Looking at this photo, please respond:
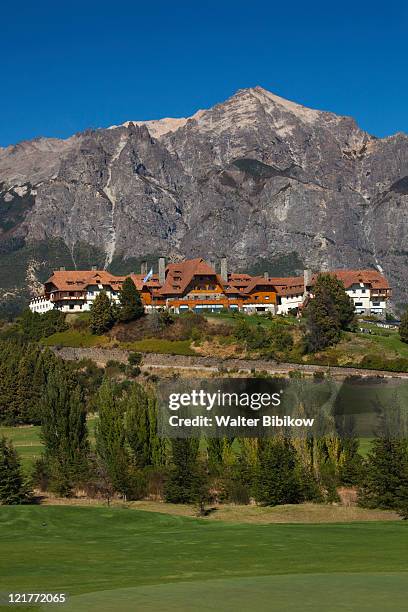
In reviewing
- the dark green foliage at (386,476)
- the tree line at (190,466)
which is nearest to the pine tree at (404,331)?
the tree line at (190,466)

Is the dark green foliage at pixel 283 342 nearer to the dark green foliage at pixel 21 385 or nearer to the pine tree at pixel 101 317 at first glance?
the pine tree at pixel 101 317

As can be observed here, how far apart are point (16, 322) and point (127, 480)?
9173 cm

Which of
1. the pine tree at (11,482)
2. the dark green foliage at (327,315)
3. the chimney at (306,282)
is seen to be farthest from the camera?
the chimney at (306,282)

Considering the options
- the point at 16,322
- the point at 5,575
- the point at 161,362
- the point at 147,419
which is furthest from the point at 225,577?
the point at 16,322

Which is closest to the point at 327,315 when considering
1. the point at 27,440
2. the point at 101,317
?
the point at 101,317

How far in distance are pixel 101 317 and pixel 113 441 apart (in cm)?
6832

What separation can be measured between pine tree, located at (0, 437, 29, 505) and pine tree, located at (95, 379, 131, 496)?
5.40 meters

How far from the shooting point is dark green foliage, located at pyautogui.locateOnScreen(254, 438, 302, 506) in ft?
181

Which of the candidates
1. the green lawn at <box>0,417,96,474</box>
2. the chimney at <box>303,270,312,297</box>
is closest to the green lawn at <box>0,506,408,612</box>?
the green lawn at <box>0,417,96,474</box>

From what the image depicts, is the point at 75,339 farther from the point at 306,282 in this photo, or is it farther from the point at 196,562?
the point at 196,562

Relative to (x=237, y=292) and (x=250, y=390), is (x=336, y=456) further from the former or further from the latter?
(x=237, y=292)

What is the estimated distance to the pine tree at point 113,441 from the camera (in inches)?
2290

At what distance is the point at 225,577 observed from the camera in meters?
30.7

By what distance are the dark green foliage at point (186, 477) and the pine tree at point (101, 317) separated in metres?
70.7
